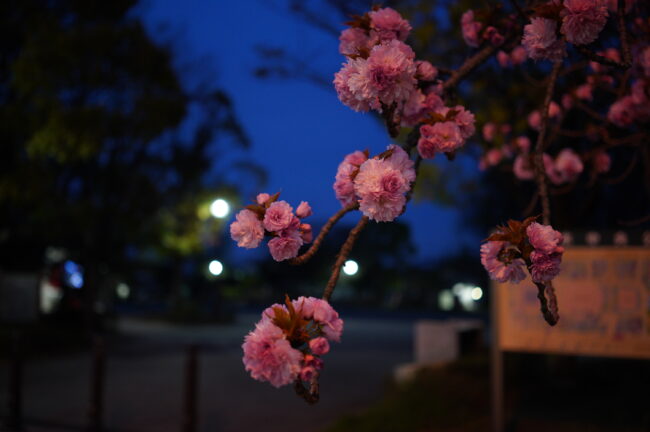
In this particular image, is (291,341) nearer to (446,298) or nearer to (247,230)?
(247,230)

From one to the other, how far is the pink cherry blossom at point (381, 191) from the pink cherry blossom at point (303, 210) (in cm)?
28

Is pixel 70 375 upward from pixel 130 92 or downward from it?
downward

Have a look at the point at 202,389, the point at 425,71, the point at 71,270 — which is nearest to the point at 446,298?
the point at 71,270

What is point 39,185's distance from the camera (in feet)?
50.0

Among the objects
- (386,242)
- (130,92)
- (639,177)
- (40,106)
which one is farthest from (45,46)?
(386,242)

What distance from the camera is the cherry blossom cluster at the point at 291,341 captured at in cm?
225

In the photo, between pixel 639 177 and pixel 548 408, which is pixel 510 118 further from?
pixel 548 408

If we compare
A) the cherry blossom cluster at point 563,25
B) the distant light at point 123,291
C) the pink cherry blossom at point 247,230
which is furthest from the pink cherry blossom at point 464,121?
the distant light at point 123,291

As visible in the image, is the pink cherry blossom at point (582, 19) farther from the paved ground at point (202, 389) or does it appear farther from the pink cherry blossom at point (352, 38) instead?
the paved ground at point (202, 389)

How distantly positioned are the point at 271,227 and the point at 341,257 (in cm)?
31

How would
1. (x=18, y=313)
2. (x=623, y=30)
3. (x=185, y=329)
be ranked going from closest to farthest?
1. (x=623, y=30)
2. (x=18, y=313)
3. (x=185, y=329)

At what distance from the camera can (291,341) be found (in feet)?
7.68

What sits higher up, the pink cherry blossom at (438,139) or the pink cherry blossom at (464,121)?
the pink cherry blossom at (464,121)

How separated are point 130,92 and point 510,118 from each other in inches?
396
